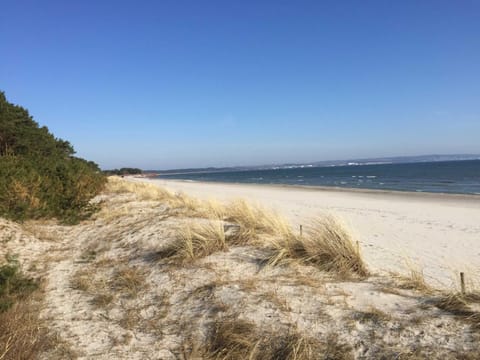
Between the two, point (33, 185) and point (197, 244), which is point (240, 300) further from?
point (33, 185)

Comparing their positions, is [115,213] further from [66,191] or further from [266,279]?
[266,279]

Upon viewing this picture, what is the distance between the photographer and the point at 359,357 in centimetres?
287

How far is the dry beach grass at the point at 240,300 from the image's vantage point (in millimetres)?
3070

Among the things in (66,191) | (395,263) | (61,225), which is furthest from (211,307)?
(66,191)

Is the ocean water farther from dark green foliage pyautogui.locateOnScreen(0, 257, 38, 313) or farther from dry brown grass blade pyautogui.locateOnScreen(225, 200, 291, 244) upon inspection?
dark green foliage pyautogui.locateOnScreen(0, 257, 38, 313)

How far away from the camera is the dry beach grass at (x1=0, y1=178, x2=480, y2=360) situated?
307cm

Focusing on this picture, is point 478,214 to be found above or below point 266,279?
below

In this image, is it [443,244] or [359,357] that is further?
[443,244]

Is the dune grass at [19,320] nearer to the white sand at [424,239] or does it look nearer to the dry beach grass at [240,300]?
the dry beach grass at [240,300]

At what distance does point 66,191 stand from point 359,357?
29.7 ft

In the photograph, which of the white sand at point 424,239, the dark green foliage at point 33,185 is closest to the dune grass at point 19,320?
the dark green foliage at point 33,185

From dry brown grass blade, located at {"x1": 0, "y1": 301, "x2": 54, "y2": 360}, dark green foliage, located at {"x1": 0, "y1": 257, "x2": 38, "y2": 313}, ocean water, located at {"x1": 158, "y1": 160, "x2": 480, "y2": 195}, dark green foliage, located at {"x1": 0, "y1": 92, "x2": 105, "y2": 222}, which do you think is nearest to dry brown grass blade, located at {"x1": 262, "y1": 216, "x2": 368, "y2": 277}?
dry brown grass blade, located at {"x1": 0, "y1": 301, "x2": 54, "y2": 360}

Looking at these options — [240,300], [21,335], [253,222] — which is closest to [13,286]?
[21,335]

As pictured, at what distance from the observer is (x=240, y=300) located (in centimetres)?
386
